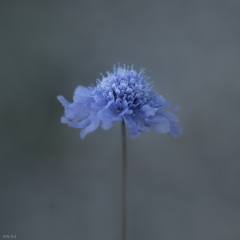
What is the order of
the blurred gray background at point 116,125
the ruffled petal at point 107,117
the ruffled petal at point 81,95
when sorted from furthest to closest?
1. the blurred gray background at point 116,125
2. the ruffled petal at point 81,95
3. the ruffled petal at point 107,117

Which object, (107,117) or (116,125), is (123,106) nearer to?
(107,117)

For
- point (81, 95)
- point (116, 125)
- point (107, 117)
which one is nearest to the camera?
point (107, 117)

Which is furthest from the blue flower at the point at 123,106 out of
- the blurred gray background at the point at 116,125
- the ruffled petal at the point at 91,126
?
the blurred gray background at the point at 116,125

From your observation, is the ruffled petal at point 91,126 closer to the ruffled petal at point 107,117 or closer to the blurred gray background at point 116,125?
the ruffled petal at point 107,117

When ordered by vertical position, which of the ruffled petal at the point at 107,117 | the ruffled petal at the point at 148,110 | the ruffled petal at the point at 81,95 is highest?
the ruffled petal at the point at 81,95

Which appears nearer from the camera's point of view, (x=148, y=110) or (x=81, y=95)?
(x=148, y=110)

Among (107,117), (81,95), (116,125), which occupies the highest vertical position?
(116,125)

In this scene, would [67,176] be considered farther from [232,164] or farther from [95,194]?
[232,164]

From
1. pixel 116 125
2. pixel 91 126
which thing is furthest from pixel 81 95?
pixel 116 125
